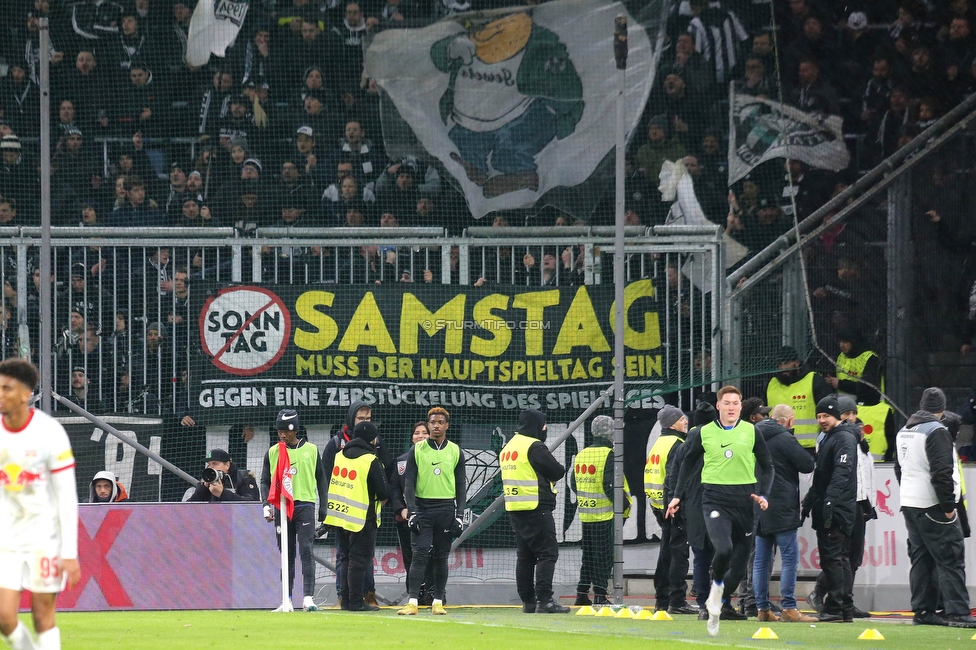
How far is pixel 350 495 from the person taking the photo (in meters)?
13.4

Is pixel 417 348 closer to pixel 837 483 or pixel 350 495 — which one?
pixel 350 495

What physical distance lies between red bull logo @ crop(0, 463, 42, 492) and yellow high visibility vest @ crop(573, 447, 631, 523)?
316 inches

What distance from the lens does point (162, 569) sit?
14.0 metres

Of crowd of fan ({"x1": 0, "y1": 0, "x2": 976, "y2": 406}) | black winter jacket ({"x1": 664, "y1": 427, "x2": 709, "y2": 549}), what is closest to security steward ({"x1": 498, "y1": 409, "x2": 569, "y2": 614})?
black winter jacket ({"x1": 664, "y1": 427, "x2": 709, "y2": 549})

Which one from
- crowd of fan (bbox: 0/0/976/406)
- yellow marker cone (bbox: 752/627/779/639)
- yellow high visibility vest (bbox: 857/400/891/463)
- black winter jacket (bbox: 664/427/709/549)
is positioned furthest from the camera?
crowd of fan (bbox: 0/0/976/406)

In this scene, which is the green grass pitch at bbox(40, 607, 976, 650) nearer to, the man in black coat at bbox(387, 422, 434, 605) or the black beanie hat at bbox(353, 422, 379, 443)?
the man in black coat at bbox(387, 422, 434, 605)

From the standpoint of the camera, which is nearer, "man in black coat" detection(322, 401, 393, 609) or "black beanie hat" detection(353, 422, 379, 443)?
"black beanie hat" detection(353, 422, 379, 443)

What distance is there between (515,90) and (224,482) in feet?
19.6

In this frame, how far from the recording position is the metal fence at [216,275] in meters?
15.3

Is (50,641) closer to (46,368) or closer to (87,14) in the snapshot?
(46,368)

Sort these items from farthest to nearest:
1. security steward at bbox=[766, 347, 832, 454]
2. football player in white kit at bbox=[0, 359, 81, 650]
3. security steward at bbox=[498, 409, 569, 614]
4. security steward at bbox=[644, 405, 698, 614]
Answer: security steward at bbox=[766, 347, 832, 454] < security steward at bbox=[498, 409, 569, 614] < security steward at bbox=[644, 405, 698, 614] < football player in white kit at bbox=[0, 359, 81, 650]

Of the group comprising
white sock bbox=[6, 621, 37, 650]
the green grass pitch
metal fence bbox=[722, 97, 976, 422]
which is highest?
metal fence bbox=[722, 97, 976, 422]

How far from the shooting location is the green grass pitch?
378 inches

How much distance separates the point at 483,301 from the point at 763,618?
500 cm
